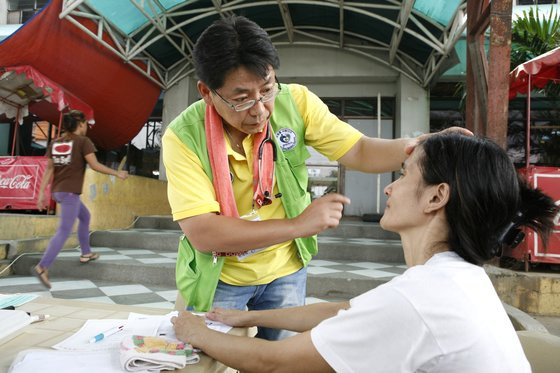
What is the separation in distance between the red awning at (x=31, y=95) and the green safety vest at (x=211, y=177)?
19.8 ft

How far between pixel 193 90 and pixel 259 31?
8.34 meters

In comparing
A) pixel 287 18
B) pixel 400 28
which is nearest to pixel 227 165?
pixel 400 28

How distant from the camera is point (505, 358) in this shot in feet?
2.34

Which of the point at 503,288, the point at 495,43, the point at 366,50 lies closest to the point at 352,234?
the point at 503,288

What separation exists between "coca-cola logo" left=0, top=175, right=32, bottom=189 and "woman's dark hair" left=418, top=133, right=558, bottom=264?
6.65 meters

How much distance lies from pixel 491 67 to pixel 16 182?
6630mm

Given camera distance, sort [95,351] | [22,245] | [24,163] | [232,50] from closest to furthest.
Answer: [95,351] < [232,50] < [22,245] < [24,163]

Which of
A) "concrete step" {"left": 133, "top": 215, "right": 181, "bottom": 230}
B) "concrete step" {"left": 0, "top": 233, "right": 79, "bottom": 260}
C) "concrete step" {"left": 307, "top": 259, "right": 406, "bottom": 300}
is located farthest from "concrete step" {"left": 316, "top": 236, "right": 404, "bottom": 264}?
"concrete step" {"left": 0, "top": 233, "right": 79, "bottom": 260}

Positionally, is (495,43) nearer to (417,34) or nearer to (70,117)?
(417,34)

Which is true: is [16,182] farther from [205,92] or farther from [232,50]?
[232,50]

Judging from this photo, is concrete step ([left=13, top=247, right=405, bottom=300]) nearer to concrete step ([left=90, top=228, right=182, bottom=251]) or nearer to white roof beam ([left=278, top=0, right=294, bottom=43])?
concrete step ([left=90, top=228, right=182, bottom=251])

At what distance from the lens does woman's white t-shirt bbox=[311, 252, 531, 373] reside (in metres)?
0.69

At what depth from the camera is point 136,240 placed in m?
5.44

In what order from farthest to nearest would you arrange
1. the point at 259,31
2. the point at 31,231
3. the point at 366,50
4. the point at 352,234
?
1. the point at 366,50
2. the point at 352,234
3. the point at 31,231
4. the point at 259,31
